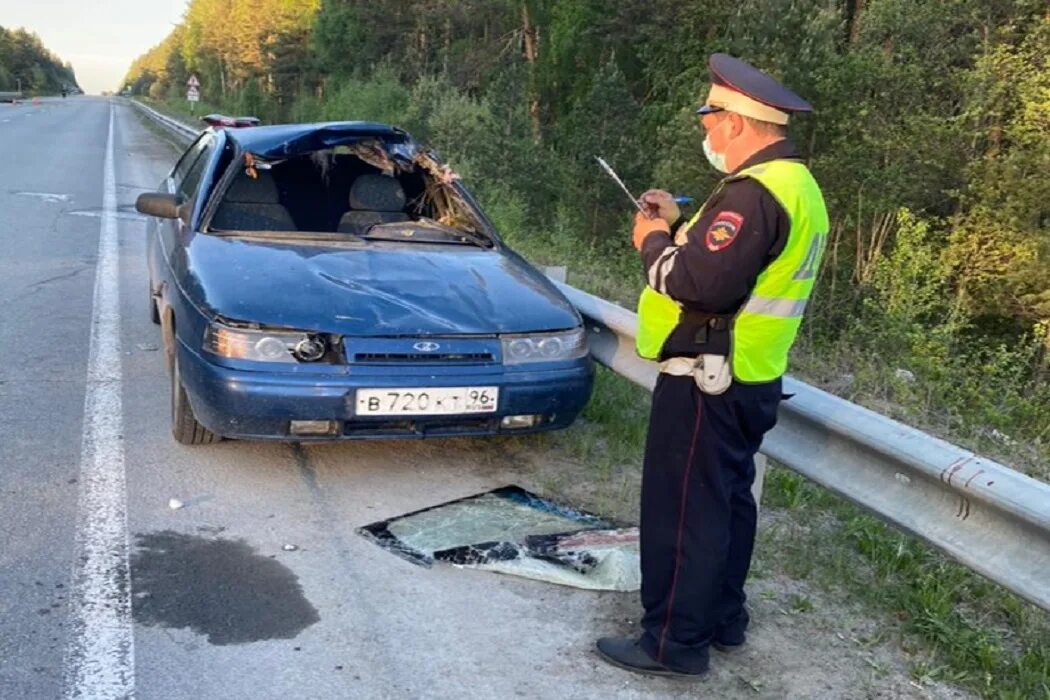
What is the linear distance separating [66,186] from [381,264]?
13.0 m

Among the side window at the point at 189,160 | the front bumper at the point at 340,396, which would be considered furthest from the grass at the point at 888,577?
the side window at the point at 189,160

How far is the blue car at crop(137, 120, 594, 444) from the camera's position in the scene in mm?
3826

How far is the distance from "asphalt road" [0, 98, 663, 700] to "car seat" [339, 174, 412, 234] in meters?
1.49

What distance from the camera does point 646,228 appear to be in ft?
9.05

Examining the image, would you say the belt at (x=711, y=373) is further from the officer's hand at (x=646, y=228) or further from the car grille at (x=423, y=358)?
the car grille at (x=423, y=358)

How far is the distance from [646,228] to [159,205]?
343 cm

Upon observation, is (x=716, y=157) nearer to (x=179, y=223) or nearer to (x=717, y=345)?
(x=717, y=345)

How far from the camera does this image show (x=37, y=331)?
637 centimetres

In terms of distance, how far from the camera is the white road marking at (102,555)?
2.68 metres

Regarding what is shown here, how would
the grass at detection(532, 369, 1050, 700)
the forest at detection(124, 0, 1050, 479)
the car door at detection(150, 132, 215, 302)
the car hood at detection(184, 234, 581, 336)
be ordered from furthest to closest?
the forest at detection(124, 0, 1050, 479) → the car door at detection(150, 132, 215, 302) → the car hood at detection(184, 234, 581, 336) → the grass at detection(532, 369, 1050, 700)

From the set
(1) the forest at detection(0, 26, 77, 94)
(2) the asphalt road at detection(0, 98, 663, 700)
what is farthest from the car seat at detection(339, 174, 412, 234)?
(1) the forest at detection(0, 26, 77, 94)

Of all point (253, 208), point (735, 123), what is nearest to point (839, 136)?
point (253, 208)

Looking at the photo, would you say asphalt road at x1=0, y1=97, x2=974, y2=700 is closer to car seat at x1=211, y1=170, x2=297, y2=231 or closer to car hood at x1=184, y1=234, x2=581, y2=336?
car hood at x1=184, y1=234, x2=581, y2=336

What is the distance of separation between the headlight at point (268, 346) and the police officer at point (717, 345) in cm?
155
